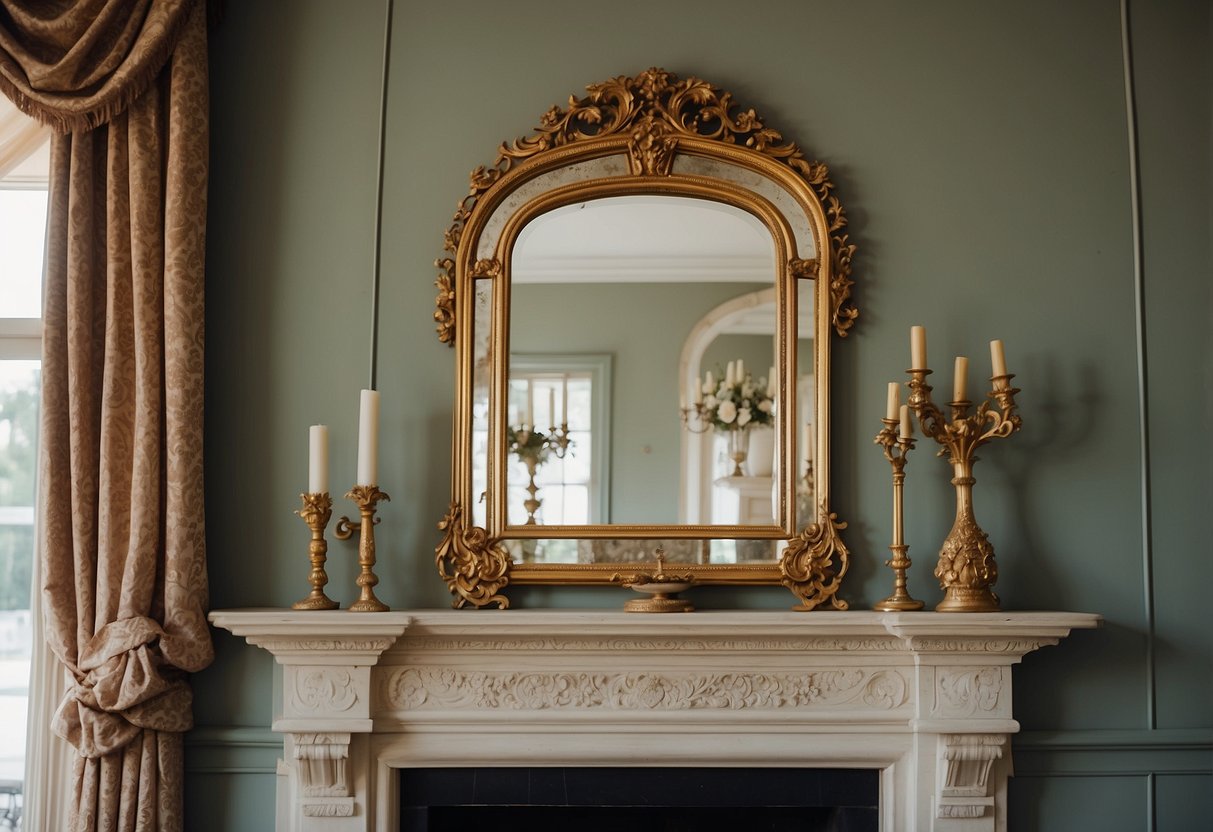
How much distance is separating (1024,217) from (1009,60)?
1.36 feet

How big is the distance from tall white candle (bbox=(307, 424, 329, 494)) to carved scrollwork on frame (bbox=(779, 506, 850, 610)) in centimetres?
110

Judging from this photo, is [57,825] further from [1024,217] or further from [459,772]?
[1024,217]

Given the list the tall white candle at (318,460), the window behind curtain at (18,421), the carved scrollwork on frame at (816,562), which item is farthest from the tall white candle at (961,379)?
the window behind curtain at (18,421)

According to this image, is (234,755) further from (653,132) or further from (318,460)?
(653,132)

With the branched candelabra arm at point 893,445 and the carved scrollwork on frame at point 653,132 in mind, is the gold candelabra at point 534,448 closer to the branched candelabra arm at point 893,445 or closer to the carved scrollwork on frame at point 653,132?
the carved scrollwork on frame at point 653,132

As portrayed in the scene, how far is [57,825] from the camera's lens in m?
2.72

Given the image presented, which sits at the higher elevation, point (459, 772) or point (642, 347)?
point (642, 347)

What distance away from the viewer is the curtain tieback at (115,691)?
2549mm

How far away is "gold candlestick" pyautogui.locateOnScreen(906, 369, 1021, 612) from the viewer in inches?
102

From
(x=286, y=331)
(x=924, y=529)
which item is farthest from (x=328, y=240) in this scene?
(x=924, y=529)

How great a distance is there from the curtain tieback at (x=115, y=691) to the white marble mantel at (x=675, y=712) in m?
0.36

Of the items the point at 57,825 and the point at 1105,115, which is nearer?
the point at 57,825

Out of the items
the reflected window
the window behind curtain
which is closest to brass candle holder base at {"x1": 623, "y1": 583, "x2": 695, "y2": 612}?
the reflected window

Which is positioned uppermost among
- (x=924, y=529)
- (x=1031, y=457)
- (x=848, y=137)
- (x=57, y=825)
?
(x=848, y=137)
